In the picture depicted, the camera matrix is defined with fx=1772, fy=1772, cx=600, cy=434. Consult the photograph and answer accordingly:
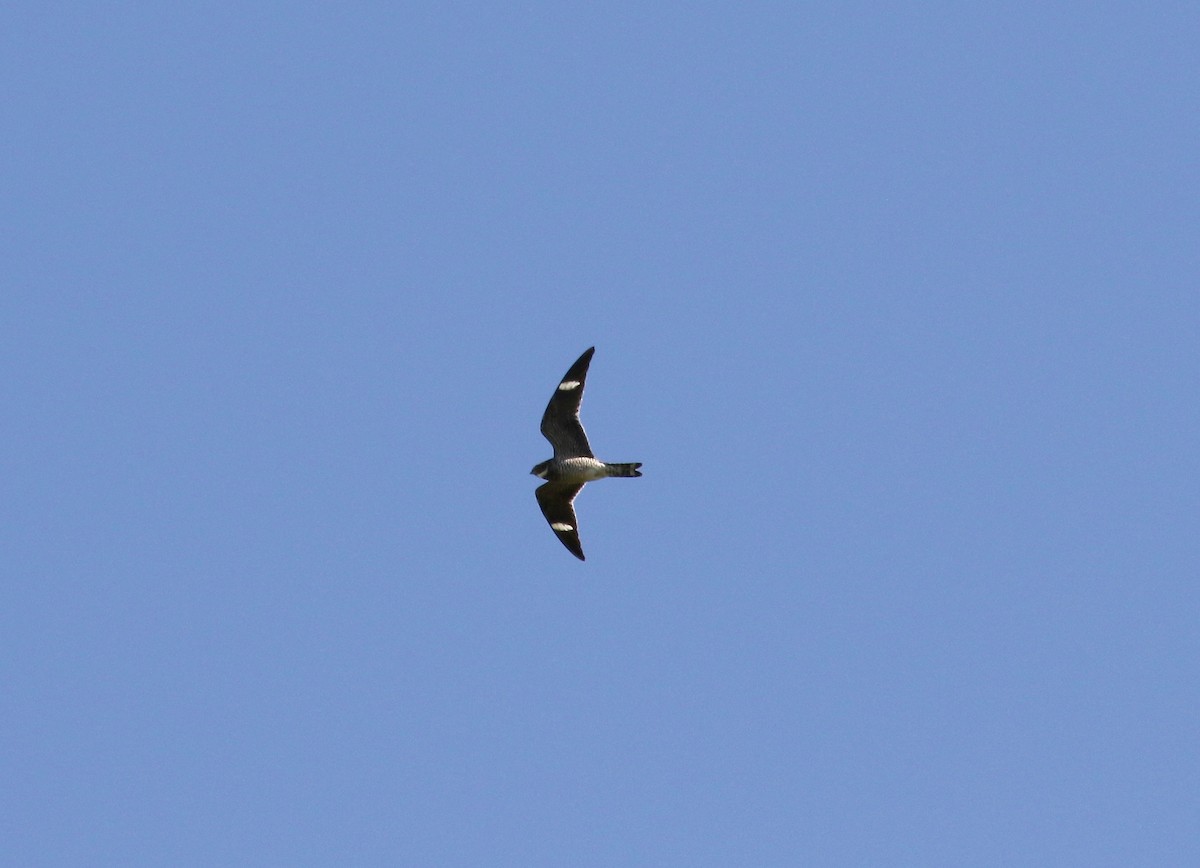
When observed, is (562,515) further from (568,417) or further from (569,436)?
(568,417)

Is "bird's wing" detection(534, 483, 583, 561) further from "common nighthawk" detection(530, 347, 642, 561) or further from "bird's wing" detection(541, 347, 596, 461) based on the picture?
"bird's wing" detection(541, 347, 596, 461)

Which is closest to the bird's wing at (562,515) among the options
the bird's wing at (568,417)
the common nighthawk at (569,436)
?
the common nighthawk at (569,436)

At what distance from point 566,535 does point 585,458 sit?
1.82 metres

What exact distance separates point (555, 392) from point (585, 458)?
1166 millimetres

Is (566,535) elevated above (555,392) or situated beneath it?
situated beneath

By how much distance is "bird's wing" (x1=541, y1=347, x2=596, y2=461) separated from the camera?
28.5m

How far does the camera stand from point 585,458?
1121 inches

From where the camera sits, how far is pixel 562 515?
1168 inches

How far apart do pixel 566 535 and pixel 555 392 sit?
8.73ft

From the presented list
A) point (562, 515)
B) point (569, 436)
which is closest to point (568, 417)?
point (569, 436)

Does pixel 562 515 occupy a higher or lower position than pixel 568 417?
lower

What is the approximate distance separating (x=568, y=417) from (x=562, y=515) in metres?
2.02

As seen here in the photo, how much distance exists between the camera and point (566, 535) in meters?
29.7

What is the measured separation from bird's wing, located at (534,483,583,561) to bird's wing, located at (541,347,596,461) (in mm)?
1068
